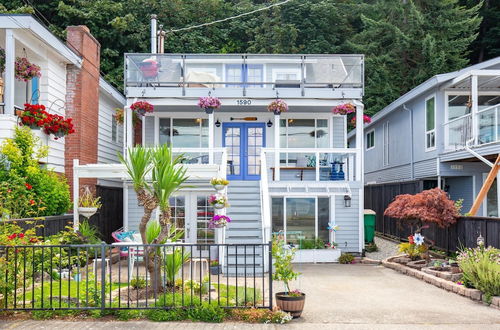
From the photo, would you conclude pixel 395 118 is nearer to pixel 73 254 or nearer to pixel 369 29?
pixel 369 29

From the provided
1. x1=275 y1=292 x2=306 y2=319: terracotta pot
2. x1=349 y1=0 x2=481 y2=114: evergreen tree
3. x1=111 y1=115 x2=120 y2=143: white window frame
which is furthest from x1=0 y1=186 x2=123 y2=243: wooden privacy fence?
x1=349 y1=0 x2=481 y2=114: evergreen tree

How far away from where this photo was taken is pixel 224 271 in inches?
497

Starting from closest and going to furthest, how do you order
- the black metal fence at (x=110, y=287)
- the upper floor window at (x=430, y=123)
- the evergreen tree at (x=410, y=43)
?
the black metal fence at (x=110, y=287), the upper floor window at (x=430, y=123), the evergreen tree at (x=410, y=43)

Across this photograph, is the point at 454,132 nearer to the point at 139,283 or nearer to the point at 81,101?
the point at 81,101

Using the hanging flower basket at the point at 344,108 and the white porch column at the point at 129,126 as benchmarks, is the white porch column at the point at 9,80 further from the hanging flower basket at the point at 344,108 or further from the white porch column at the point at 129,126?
the hanging flower basket at the point at 344,108

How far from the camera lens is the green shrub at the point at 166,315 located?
7637mm

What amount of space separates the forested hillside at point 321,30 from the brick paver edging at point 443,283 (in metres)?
17.6

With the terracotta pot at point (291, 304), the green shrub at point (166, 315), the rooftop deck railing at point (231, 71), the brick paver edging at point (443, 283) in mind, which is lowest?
the brick paver edging at point (443, 283)

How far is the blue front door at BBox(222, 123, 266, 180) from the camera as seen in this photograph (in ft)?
58.4

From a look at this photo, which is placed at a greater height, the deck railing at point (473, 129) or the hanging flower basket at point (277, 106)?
the hanging flower basket at point (277, 106)

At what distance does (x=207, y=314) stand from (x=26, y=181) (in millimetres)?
6165

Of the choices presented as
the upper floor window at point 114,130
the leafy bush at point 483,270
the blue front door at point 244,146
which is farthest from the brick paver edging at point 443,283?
the upper floor window at point 114,130

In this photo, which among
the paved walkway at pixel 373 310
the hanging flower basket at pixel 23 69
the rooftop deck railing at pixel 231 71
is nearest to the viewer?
the paved walkway at pixel 373 310

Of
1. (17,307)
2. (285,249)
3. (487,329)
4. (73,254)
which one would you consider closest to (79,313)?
(17,307)
